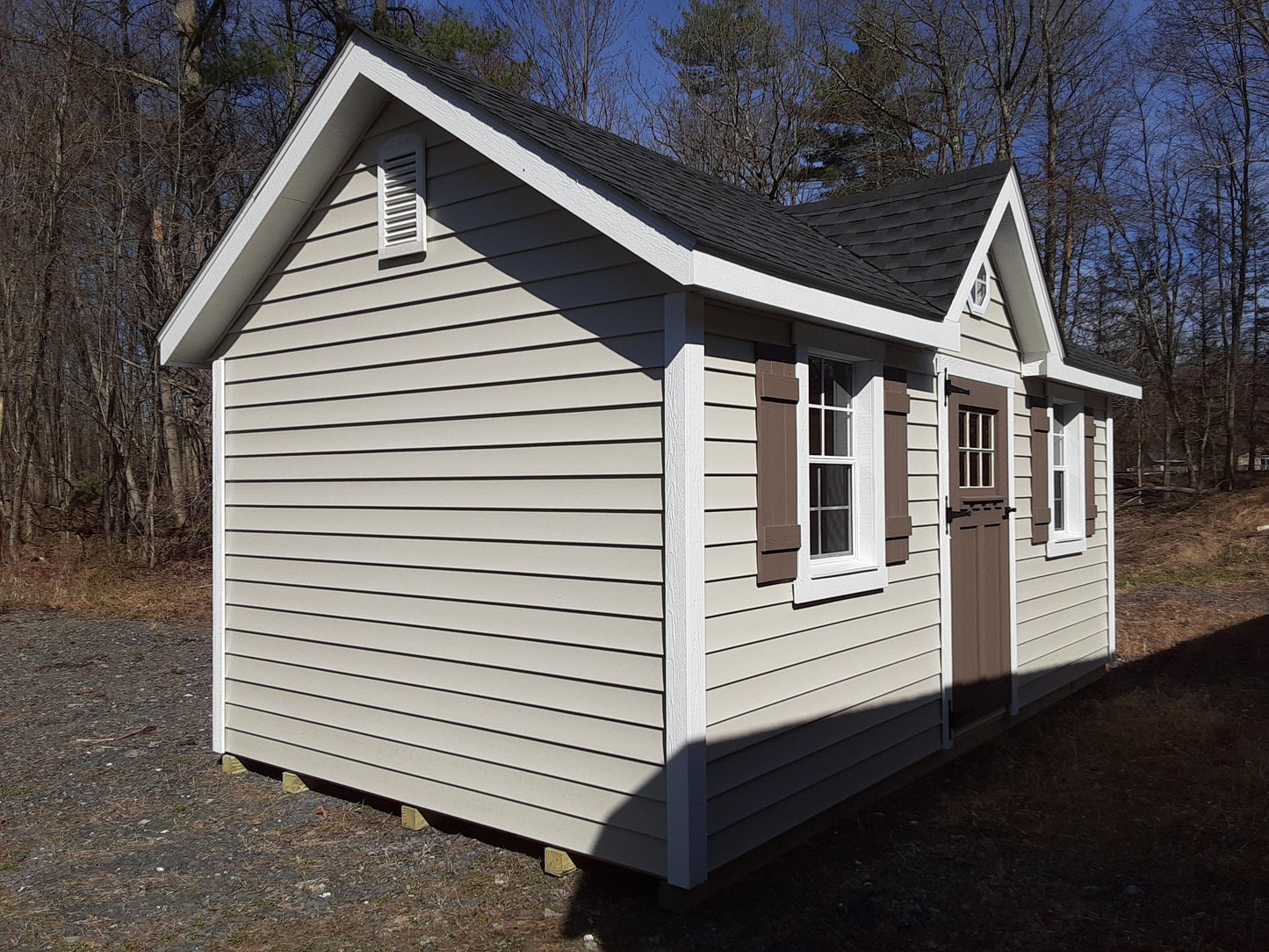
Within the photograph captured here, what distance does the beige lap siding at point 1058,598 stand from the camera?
773 cm

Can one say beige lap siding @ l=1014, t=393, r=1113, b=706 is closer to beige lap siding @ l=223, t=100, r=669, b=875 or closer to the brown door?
the brown door

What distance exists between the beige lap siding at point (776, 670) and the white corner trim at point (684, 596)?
10 centimetres

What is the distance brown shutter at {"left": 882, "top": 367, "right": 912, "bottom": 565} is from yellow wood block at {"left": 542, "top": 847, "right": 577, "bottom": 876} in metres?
2.47

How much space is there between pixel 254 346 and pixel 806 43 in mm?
17511

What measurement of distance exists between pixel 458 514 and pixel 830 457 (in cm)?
208

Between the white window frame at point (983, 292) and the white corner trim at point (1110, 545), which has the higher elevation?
the white window frame at point (983, 292)

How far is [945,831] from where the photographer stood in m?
5.43

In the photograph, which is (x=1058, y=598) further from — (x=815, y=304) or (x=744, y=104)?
(x=744, y=104)

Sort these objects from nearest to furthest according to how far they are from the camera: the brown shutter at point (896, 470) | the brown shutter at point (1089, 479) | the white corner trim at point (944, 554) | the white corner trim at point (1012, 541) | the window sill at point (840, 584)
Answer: the window sill at point (840, 584) < the brown shutter at point (896, 470) < the white corner trim at point (944, 554) < the white corner trim at point (1012, 541) < the brown shutter at point (1089, 479)

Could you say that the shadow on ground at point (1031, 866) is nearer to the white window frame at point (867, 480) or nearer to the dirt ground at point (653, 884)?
the dirt ground at point (653, 884)

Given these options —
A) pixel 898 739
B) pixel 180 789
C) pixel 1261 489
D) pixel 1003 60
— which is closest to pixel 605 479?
pixel 898 739

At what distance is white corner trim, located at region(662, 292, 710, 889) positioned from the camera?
4242mm

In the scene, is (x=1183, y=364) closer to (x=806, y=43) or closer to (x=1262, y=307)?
(x=1262, y=307)

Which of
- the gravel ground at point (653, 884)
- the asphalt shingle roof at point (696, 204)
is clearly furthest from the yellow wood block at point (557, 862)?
the asphalt shingle roof at point (696, 204)
